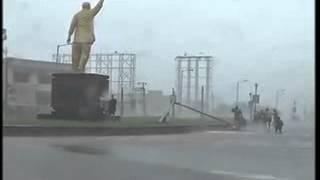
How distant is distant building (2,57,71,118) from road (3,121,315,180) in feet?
17.9

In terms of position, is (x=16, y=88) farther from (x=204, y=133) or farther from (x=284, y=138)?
(x=284, y=138)

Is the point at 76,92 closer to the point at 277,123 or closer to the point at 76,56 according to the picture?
the point at 76,56

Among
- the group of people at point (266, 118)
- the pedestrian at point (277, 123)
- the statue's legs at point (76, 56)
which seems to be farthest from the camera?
the statue's legs at point (76, 56)

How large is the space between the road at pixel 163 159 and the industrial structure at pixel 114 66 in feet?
25.4

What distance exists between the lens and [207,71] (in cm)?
2066

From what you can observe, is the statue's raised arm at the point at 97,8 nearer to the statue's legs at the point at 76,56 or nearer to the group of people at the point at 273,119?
the statue's legs at the point at 76,56

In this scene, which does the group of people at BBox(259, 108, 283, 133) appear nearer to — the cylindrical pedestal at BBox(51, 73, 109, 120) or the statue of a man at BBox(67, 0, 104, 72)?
the statue of a man at BBox(67, 0, 104, 72)

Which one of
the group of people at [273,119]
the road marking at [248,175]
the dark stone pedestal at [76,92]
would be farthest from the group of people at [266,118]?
the road marking at [248,175]

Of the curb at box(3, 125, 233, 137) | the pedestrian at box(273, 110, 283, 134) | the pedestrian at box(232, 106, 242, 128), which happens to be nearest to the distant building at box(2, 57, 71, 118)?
the curb at box(3, 125, 233, 137)

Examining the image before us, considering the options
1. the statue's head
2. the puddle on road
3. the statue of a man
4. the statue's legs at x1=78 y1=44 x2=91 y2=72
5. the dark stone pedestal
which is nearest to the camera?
the puddle on road

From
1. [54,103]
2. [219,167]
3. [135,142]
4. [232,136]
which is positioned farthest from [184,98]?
[219,167]

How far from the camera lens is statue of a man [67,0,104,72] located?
21.2m

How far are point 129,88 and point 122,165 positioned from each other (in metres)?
13.8

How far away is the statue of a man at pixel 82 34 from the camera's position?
21203mm
